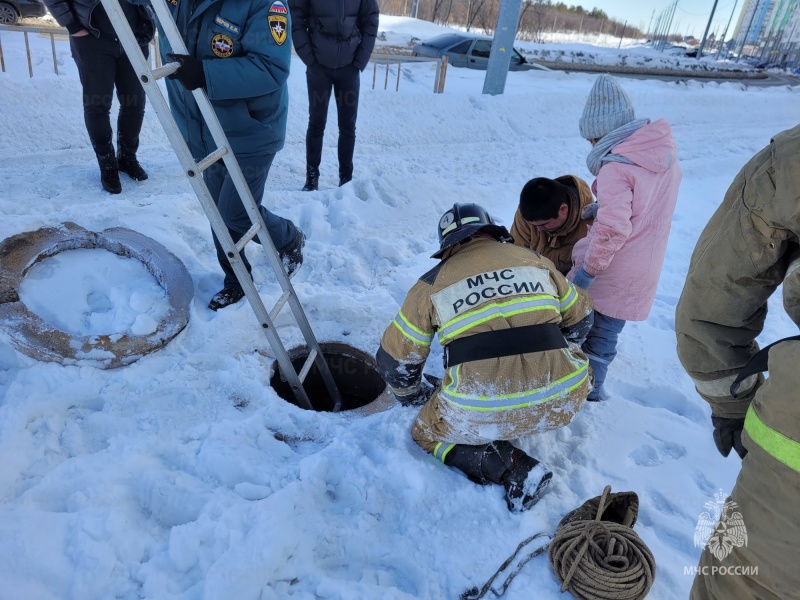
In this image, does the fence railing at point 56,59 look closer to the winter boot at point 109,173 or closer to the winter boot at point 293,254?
the winter boot at point 109,173

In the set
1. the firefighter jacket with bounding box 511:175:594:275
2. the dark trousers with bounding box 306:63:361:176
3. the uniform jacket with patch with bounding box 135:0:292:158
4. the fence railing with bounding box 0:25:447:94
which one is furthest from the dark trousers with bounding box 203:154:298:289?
the fence railing with bounding box 0:25:447:94

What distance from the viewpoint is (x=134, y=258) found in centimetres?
335

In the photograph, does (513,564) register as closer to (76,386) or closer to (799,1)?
(76,386)

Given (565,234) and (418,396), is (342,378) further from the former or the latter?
(565,234)

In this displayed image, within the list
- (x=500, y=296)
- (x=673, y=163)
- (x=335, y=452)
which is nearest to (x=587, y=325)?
(x=500, y=296)

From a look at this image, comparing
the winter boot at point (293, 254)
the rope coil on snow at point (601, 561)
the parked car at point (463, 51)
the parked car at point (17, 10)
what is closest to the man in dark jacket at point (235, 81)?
the winter boot at point (293, 254)

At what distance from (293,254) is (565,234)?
1.78 m

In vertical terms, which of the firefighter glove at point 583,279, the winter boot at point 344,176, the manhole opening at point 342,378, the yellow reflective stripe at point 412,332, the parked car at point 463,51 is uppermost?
the parked car at point 463,51

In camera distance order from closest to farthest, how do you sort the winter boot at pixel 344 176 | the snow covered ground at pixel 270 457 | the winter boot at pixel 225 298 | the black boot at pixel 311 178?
the snow covered ground at pixel 270 457 → the winter boot at pixel 225 298 → the black boot at pixel 311 178 → the winter boot at pixel 344 176

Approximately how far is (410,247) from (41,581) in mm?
3277

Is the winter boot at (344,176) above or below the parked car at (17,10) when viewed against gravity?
below

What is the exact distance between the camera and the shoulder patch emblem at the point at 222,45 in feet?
8.86

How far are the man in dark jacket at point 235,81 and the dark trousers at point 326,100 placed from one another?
6.72 ft

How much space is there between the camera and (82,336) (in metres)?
2.79
